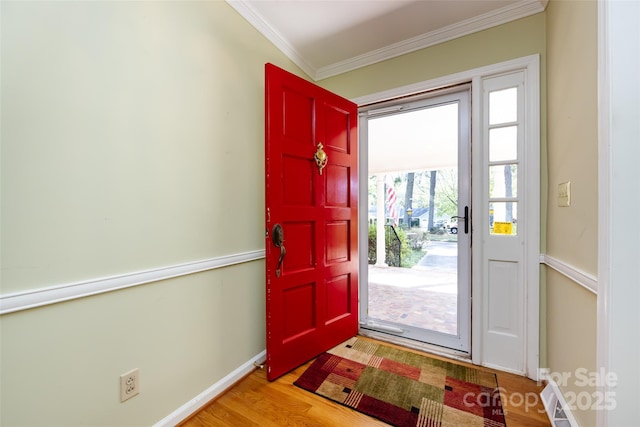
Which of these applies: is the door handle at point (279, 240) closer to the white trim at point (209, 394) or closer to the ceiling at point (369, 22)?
the white trim at point (209, 394)

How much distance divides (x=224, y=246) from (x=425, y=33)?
86.4 inches

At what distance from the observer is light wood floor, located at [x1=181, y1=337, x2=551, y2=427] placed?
4.45 ft

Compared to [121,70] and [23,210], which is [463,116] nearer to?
[121,70]

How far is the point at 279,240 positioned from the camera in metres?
1.65

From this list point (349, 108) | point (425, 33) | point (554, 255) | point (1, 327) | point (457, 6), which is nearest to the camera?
point (1, 327)

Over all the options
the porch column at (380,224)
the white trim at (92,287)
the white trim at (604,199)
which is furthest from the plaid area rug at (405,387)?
the porch column at (380,224)

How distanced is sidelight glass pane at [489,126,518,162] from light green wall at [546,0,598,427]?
0.61 ft

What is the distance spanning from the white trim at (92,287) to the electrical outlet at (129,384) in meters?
0.40

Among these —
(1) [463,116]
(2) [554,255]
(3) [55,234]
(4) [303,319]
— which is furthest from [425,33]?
(3) [55,234]

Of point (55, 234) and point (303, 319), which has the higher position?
point (55, 234)

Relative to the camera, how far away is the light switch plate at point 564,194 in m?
1.31

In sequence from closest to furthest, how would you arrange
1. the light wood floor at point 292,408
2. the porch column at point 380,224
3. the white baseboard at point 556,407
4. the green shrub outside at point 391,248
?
the white baseboard at point 556,407 < the light wood floor at point 292,408 < the green shrub outside at point 391,248 < the porch column at point 380,224

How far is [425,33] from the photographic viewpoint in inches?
78.2

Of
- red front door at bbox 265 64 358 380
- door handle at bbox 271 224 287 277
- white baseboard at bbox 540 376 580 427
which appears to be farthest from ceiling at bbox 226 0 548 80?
white baseboard at bbox 540 376 580 427
